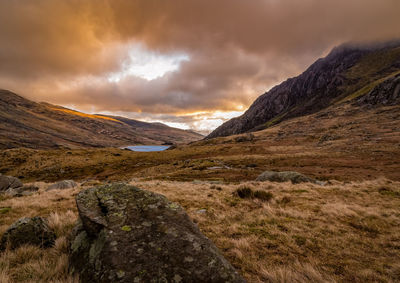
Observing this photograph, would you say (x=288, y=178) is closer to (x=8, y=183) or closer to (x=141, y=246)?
(x=141, y=246)

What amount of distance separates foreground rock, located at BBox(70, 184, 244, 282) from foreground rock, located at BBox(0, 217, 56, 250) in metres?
1.42

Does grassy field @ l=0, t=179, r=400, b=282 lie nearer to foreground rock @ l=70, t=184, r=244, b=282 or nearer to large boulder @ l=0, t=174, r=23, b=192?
foreground rock @ l=70, t=184, r=244, b=282

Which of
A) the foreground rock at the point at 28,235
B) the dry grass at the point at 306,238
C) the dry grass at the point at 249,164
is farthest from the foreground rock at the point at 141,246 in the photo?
the dry grass at the point at 249,164

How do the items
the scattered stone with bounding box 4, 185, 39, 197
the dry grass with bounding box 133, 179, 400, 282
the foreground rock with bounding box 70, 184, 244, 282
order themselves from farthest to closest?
the scattered stone with bounding box 4, 185, 39, 197 < the dry grass with bounding box 133, 179, 400, 282 < the foreground rock with bounding box 70, 184, 244, 282

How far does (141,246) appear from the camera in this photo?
3906 mm

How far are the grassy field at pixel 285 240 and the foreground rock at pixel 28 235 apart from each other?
18.0 inches

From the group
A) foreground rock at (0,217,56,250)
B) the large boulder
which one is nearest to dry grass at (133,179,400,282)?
foreground rock at (0,217,56,250)

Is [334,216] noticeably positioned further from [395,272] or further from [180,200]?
[180,200]

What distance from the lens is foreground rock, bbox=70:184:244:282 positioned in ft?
11.2

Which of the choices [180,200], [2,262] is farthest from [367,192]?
[2,262]

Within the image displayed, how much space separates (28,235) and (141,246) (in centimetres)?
431

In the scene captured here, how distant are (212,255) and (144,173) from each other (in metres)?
46.3

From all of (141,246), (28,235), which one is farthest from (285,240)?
(28,235)

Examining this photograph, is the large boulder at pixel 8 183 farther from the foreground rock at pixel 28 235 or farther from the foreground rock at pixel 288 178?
the foreground rock at pixel 288 178
